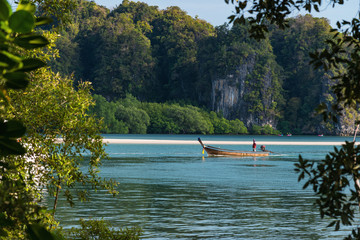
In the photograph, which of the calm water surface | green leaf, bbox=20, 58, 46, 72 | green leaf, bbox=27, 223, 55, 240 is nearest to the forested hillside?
the calm water surface

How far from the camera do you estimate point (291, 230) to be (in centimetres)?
1906

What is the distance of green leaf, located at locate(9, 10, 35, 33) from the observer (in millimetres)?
1366

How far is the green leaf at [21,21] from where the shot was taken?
1366mm

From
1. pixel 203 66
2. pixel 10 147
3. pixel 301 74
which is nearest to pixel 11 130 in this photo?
pixel 10 147

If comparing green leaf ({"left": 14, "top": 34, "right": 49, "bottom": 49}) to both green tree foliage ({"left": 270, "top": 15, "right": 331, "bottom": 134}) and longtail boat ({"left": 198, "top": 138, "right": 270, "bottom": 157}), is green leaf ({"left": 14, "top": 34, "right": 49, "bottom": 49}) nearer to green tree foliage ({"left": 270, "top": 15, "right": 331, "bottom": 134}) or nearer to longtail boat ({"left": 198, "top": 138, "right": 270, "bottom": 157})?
longtail boat ({"left": 198, "top": 138, "right": 270, "bottom": 157})

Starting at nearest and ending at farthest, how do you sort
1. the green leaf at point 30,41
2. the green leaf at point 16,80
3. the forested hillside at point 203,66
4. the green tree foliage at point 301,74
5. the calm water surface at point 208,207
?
1. the green leaf at point 16,80
2. the green leaf at point 30,41
3. the calm water surface at point 208,207
4. the forested hillside at point 203,66
5. the green tree foliage at point 301,74

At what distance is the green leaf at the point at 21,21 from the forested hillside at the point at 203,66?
120 meters

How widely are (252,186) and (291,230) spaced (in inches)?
586

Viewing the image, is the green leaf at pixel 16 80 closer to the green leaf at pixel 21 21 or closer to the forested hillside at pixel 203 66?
the green leaf at pixel 21 21

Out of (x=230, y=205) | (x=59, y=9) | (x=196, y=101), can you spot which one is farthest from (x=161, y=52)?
(x=59, y=9)

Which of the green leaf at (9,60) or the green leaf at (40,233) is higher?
the green leaf at (9,60)

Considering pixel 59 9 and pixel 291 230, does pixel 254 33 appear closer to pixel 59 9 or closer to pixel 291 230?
pixel 59 9

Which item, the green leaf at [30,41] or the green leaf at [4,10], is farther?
the green leaf at [30,41]

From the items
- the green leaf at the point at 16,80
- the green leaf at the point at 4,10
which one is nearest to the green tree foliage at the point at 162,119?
the green leaf at the point at 16,80
